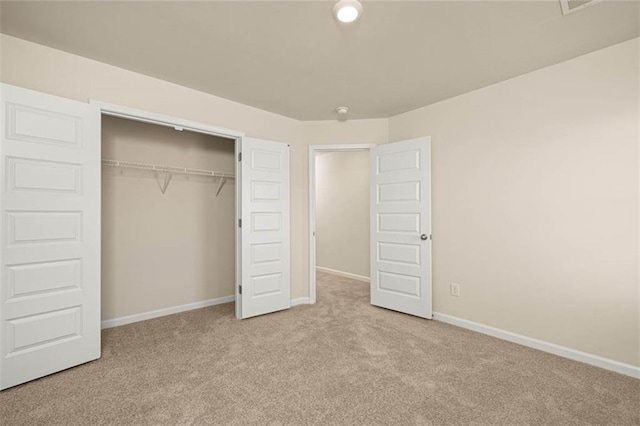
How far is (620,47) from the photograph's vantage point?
2.23 meters

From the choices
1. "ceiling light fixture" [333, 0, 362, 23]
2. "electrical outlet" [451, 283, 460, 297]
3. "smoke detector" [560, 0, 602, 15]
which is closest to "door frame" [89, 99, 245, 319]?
"ceiling light fixture" [333, 0, 362, 23]


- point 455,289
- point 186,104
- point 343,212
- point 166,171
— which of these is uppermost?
point 186,104

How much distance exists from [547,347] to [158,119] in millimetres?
4047

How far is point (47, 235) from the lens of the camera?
2145 millimetres

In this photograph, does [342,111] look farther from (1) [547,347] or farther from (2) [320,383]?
(1) [547,347]

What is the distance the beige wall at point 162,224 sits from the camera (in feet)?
10.4

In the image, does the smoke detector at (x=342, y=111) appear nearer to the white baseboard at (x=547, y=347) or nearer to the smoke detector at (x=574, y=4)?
the smoke detector at (x=574, y=4)

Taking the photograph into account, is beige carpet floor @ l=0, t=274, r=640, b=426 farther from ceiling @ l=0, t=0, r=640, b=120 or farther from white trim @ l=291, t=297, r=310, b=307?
ceiling @ l=0, t=0, r=640, b=120

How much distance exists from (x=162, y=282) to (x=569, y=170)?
13.9 ft

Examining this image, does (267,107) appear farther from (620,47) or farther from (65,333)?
(620,47)

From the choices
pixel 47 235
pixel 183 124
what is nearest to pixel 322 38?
pixel 183 124

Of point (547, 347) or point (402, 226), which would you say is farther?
point (402, 226)

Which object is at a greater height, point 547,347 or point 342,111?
point 342,111

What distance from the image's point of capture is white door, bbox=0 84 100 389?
2.01m
